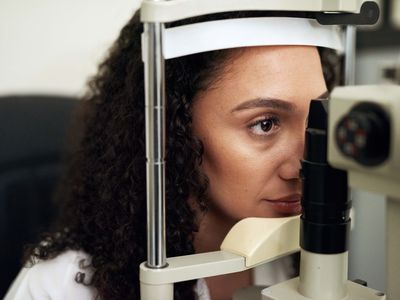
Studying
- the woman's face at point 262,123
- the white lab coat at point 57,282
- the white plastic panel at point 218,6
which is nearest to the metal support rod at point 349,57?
the woman's face at point 262,123

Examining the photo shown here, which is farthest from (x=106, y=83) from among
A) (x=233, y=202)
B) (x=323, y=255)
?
(x=323, y=255)

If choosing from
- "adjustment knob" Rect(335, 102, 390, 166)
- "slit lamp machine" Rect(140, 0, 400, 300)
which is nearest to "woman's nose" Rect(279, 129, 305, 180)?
"slit lamp machine" Rect(140, 0, 400, 300)

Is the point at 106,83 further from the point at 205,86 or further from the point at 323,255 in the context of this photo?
the point at 323,255

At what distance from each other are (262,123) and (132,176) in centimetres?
24

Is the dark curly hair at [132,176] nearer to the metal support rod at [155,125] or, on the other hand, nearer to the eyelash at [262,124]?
the eyelash at [262,124]

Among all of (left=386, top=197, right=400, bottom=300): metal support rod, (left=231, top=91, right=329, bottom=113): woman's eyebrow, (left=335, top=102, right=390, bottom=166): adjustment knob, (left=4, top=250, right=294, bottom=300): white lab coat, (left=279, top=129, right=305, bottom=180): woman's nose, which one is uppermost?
(left=231, top=91, right=329, bottom=113): woman's eyebrow

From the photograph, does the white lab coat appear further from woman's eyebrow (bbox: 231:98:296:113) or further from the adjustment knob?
the adjustment knob

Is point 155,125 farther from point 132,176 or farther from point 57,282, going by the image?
point 57,282

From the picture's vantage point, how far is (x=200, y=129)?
3.19 ft

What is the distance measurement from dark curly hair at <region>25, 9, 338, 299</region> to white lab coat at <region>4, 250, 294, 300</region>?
2 cm

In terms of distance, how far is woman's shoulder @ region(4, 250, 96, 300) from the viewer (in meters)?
1.03

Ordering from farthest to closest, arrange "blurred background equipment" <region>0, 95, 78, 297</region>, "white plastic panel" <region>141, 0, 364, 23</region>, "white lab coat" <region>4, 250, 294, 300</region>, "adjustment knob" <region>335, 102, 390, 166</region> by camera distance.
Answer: "blurred background equipment" <region>0, 95, 78, 297</region>
"white lab coat" <region>4, 250, 294, 300</region>
"white plastic panel" <region>141, 0, 364, 23</region>
"adjustment knob" <region>335, 102, 390, 166</region>

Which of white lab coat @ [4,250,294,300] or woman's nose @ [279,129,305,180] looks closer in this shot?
woman's nose @ [279,129,305,180]

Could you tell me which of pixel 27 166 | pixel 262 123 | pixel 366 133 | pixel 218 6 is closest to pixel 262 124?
pixel 262 123
